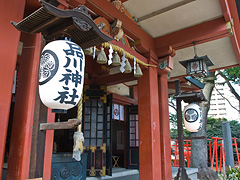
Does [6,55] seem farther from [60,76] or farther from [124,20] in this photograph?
[124,20]

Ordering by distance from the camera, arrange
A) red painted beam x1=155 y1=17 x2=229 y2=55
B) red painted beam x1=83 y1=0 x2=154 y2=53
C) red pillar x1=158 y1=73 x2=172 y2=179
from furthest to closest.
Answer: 1. red pillar x1=158 y1=73 x2=172 y2=179
2. red painted beam x1=155 y1=17 x2=229 y2=55
3. red painted beam x1=83 y1=0 x2=154 y2=53

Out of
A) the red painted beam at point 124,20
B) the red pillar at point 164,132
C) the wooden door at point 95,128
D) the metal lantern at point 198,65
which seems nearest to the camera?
the red painted beam at point 124,20

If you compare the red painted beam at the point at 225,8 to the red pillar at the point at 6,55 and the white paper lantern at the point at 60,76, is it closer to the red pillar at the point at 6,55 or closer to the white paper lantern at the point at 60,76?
the white paper lantern at the point at 60,76

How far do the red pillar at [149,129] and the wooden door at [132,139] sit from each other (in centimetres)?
347

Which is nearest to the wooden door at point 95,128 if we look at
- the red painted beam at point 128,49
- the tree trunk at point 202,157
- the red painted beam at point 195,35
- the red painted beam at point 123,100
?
the red painted beam at point 123,100

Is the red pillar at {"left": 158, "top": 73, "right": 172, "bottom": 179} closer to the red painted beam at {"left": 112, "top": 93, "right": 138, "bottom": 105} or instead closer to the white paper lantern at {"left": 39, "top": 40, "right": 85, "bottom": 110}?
the red painted beam at {"left": 112, "top": 93, "right": 138, "bottom": 105}

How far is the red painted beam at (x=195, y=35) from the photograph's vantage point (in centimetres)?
469

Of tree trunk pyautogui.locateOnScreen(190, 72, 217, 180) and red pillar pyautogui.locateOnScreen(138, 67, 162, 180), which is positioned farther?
tree trunk pyautogui.locateOnScreen(190, 72, 217, 180)

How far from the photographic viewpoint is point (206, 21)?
4.85m

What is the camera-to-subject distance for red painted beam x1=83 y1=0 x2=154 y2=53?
3684 mm

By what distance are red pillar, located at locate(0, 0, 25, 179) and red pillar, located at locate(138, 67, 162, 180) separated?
3.35 m

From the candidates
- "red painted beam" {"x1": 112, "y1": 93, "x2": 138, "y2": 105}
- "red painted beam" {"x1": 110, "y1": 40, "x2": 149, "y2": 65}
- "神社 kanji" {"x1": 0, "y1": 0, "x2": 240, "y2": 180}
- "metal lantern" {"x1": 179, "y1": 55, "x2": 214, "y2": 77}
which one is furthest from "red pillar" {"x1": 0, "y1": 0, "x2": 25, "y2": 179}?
"red painted beam" {"x1": 112, "y1": 93, "x2": 138, "y2": 105}

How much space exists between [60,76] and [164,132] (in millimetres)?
4244

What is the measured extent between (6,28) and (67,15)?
101cm
